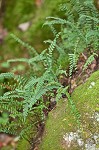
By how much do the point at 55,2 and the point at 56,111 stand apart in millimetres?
2216

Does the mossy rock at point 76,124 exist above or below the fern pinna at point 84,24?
below

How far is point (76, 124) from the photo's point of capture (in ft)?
11.2

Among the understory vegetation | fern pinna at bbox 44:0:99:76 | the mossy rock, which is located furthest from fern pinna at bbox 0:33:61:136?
fern pinna at bbox 44:0:99:76

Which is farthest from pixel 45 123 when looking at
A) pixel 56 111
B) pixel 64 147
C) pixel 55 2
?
pixel 55 2

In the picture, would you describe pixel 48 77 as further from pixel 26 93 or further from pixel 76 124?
pixel 76 124

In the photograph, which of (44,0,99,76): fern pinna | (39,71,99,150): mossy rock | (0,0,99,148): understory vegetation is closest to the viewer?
(39,71,99,150): mossy rock

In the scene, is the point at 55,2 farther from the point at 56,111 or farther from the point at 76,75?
the point at 56,111

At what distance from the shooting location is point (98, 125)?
3.34m

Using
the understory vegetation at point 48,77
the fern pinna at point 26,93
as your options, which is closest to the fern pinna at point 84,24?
the understory vegetation at point 48,77

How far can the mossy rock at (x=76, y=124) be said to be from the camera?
3355 mm

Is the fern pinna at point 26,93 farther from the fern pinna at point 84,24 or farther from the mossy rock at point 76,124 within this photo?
the fern pinna at point 84,24

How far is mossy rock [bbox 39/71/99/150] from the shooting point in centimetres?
336

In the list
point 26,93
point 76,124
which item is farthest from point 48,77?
point 76,124

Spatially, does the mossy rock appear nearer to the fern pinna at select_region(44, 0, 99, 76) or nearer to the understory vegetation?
the understory vegetation
